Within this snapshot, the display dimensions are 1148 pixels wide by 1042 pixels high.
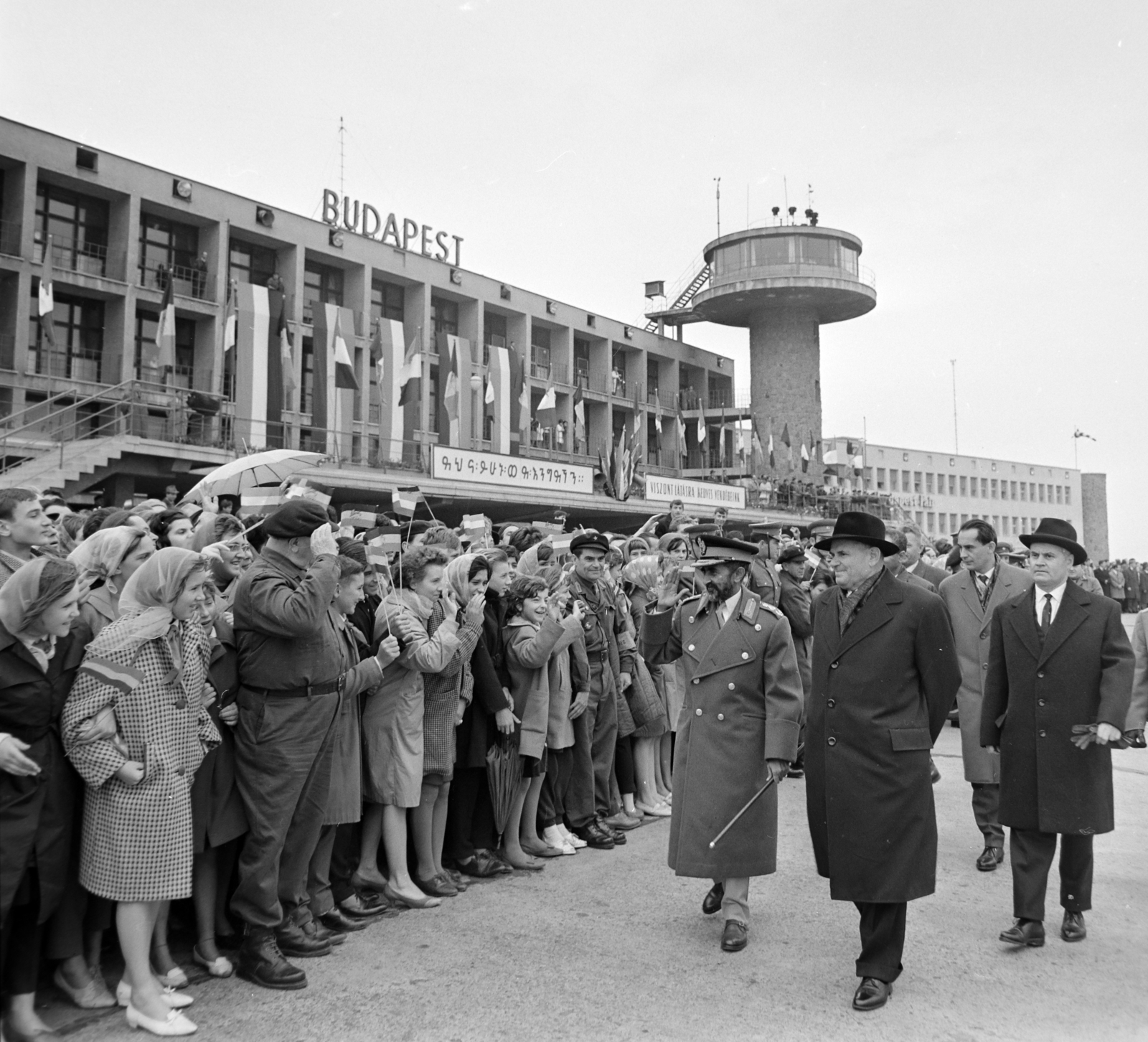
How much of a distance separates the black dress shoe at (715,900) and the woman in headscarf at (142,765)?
275 cm

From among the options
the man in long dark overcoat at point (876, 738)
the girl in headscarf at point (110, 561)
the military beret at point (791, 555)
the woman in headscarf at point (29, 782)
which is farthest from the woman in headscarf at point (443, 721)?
the military beret at point (791, 555)

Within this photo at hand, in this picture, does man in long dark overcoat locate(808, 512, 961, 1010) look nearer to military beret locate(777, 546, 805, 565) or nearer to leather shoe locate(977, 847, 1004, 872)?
leather shoe locate(977, 847, 1004, 872)

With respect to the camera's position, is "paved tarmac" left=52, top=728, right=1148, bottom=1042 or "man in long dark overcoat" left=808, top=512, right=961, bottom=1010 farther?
"man in long dark overcoat" left=808, top=512, right=961, bottom=1010

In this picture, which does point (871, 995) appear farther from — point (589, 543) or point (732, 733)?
point (589, 543)

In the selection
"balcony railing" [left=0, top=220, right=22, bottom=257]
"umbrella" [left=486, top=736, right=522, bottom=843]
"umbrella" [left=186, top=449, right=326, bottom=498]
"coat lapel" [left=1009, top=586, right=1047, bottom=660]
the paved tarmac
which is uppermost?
"balcony railing" [left=0, top=220, right=22, bottom=257]

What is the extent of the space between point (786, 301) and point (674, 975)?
170 ft

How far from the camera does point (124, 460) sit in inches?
810

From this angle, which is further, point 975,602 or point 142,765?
point 975,602

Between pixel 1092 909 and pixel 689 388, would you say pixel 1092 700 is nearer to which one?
pixel 1092 909

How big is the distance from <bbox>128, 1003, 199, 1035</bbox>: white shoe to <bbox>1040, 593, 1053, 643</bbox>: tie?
4647mm

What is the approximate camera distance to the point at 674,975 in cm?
462

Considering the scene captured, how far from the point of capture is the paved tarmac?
4051mm

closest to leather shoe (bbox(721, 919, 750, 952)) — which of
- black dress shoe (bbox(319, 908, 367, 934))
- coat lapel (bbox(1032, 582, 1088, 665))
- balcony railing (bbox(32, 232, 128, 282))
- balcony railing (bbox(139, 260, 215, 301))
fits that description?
black dress shoe (bbox(319, 908, 367, 934))

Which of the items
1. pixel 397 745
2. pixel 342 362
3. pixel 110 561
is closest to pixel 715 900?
pixel 397 745
